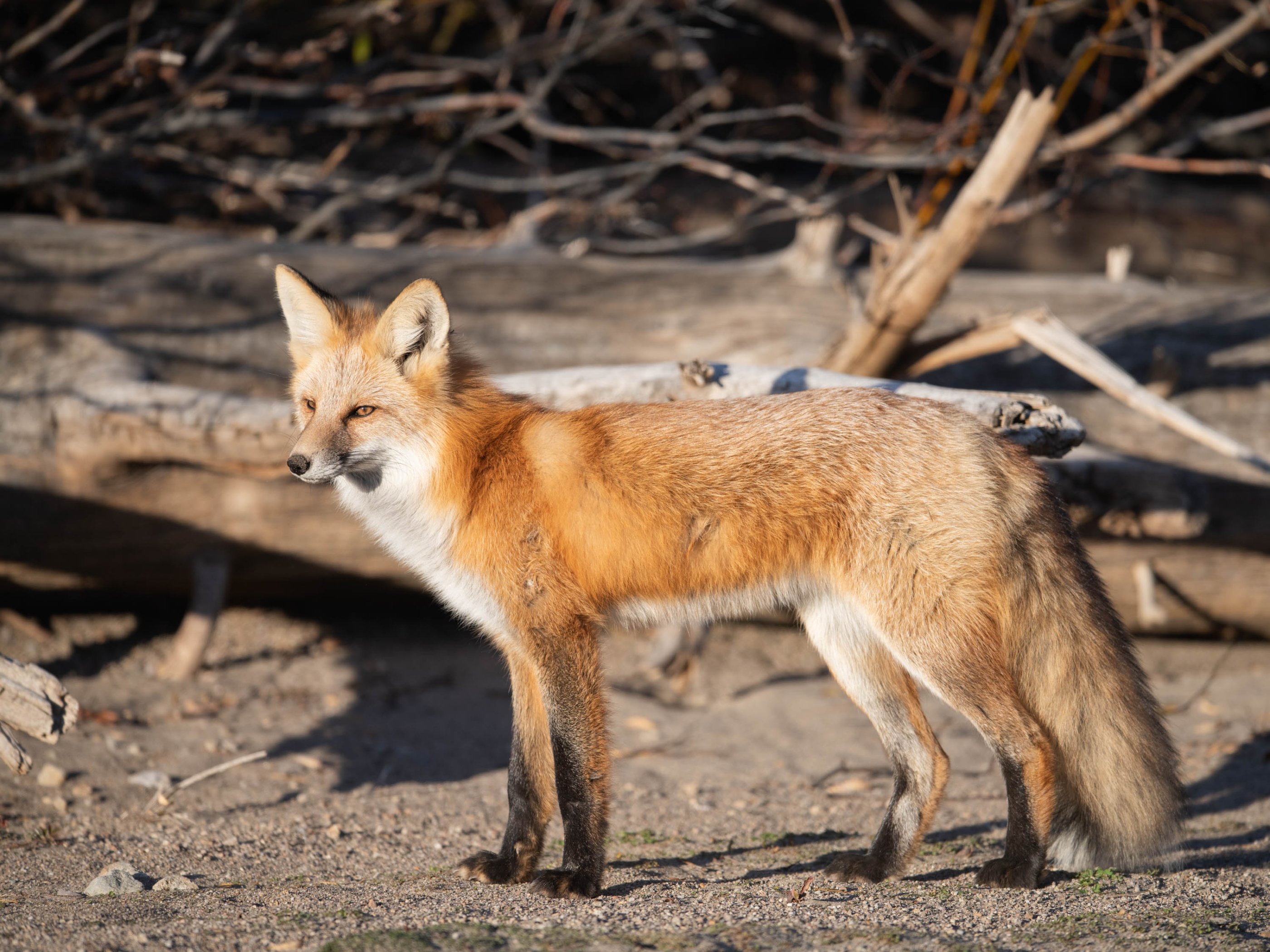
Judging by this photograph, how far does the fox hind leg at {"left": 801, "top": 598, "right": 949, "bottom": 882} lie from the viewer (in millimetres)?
3062

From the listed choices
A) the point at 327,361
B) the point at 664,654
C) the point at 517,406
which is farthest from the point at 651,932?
the point at 664,654

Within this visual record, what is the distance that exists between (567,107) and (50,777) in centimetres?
695

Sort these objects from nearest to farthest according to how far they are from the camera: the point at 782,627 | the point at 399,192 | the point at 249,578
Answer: the point at 249,578 < the point at 782,627 < the point at 399,192

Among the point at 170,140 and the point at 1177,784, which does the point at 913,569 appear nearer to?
the point at 1177,784

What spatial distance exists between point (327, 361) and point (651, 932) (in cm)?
191

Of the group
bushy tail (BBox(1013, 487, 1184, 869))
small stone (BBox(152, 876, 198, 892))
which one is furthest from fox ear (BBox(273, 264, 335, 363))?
bushy tail (BBox(1013, 487, 1184, 869))

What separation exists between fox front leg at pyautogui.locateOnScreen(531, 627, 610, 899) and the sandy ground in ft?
0.40

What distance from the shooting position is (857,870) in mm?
3021

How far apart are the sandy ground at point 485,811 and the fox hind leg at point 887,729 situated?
98mm

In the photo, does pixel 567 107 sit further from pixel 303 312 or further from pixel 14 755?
pixel 14 755

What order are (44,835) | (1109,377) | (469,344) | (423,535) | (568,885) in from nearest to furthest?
(568,885) → (423,535) → (44,835) → (1109,377) → (469,344)

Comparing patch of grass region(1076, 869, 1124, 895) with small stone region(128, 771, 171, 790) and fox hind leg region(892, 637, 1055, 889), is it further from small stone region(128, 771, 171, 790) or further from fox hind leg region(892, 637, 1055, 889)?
small stone region(128, 771, 171, 790)

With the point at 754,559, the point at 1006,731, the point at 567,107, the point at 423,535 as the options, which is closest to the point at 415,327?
the point at 423,535

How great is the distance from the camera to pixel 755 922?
8.28 feet
